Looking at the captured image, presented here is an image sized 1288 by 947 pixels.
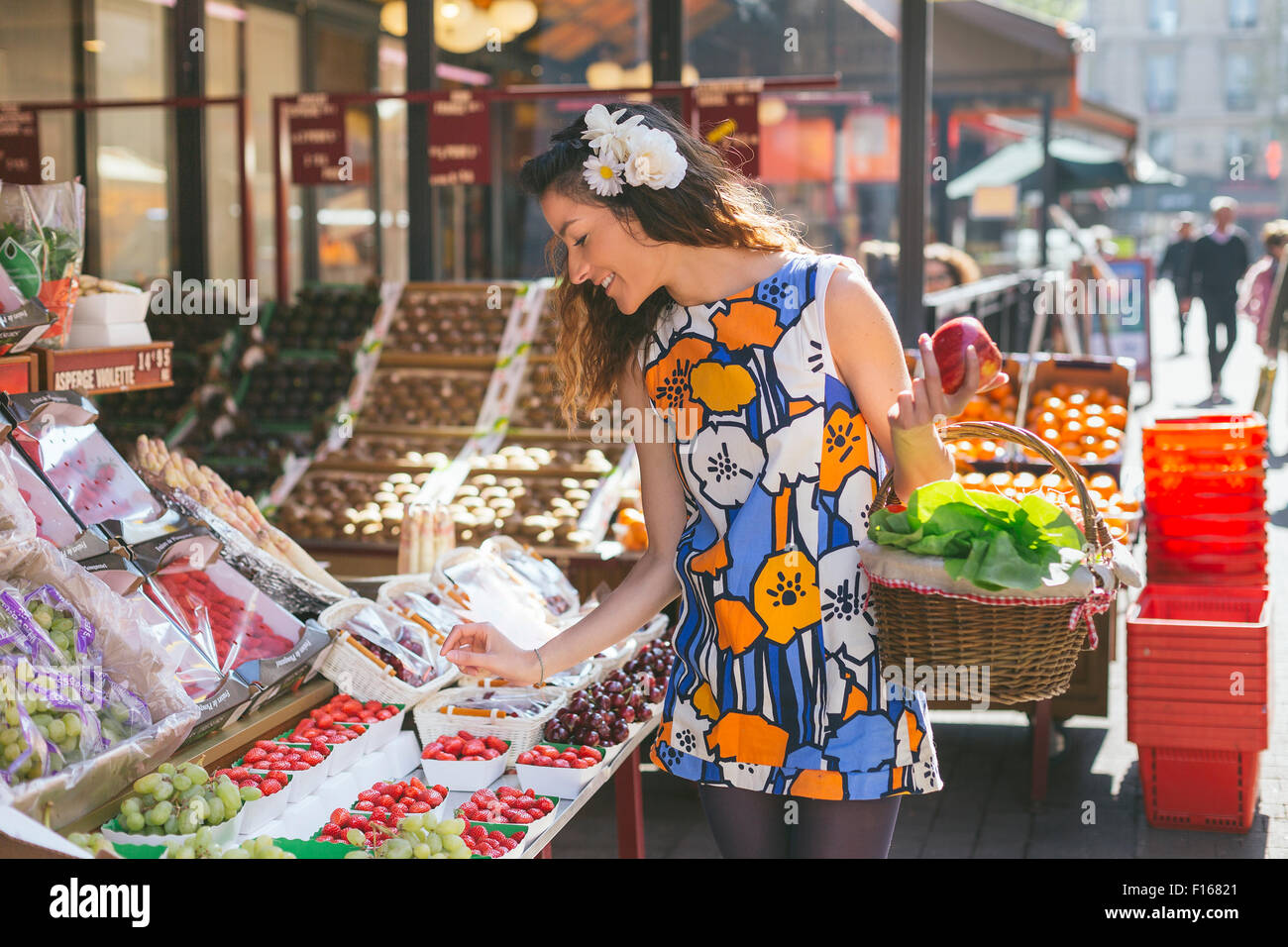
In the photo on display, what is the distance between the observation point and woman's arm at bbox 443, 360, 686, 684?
2.40 meters

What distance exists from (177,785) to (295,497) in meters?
3.81

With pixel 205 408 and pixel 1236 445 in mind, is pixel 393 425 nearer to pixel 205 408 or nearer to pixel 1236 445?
pixel 205 408

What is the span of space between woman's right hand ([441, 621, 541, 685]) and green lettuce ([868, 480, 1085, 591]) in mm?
702

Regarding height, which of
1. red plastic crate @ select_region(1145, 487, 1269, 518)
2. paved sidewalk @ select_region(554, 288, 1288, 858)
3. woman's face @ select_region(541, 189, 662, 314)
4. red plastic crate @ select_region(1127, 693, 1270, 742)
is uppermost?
woman's face @ select_region(541, 189, 662, 314)

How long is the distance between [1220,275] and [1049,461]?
1308cm

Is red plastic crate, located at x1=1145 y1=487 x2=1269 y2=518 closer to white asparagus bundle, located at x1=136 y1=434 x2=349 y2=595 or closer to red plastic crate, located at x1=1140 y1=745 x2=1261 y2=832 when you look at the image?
red plastic crate, located at x1=1140 y1=745 x2=1261 y2=832

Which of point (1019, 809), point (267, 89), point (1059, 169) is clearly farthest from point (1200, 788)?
point (1059, 169)

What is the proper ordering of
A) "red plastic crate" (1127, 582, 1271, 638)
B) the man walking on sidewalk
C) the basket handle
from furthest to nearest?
the man walking on sidewalk, "red plastic crate" (1127, 582, 1271, 638), the basket handle

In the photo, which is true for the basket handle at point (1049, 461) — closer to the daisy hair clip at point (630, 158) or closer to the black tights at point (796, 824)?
the black tights at point (796, 824)

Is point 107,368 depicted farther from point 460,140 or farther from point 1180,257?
point 1180,257

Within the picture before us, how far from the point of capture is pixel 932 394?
1.90 m

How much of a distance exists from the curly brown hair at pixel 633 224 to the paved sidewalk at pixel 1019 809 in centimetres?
245

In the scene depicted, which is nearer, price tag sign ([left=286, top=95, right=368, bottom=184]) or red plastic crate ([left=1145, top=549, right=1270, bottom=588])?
red plastic crate ([left=1145, top=549, right=1270, bottom=588])

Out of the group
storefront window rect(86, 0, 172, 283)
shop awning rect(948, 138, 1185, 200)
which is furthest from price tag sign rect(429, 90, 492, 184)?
shop awning rect(948, 138, 1185, 200)
